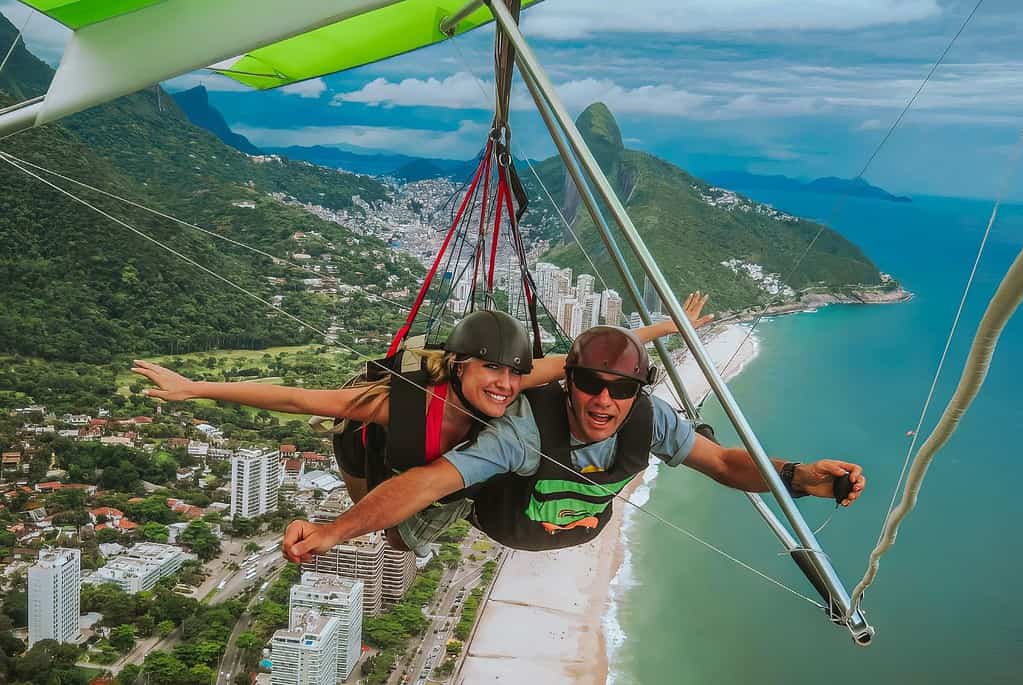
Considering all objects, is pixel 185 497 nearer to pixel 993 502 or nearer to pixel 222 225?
pixel 222 225

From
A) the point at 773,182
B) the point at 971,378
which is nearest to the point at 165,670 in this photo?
the point at 971,378

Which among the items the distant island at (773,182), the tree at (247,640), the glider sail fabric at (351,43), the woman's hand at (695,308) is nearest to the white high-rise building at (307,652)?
the tree at (247,640)

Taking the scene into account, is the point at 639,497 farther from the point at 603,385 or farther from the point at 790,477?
the point at 603,385

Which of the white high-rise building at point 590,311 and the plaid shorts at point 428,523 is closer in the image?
the plaid shorts at point 428,523

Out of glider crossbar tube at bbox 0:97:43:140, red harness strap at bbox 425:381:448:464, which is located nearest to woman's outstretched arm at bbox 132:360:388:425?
red harness strap at bbox 425:381:448:464

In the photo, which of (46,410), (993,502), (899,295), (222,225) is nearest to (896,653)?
(993,502)

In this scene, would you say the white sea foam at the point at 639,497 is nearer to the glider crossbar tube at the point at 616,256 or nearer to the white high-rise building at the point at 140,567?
the white high-rise building at the point at 140,567

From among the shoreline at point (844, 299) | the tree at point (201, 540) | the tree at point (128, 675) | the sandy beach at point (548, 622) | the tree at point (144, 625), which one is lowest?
the tree at point (128, 675)
